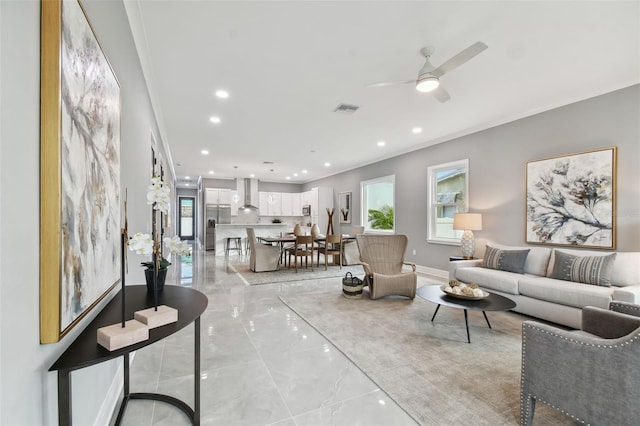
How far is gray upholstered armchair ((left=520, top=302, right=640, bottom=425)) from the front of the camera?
1328 mm

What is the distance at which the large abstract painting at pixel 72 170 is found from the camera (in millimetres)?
940

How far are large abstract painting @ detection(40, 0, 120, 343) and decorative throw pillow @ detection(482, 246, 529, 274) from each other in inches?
176

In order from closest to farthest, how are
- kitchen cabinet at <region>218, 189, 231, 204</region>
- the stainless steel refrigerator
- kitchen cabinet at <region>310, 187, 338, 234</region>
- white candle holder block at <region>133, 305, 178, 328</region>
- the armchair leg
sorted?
white candle holder block at <region>133, 305, 178, 328</region> → the armchair leg → kitchen cabinet at <region>310, 187, 338, 234</region> → the stainless steel refrigerator → kitchen cabinet at <region>218, 189, 231, 204</region>

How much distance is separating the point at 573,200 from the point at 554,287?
1.42 metres

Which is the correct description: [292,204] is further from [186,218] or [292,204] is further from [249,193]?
[186,218]

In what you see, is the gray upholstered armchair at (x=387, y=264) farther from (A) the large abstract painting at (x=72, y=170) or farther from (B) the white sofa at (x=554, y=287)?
(A) the large abstract painting at (x=72, y=170)

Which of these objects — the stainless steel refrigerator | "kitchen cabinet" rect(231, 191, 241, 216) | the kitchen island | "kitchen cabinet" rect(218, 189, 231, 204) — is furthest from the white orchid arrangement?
"kitchen cabinet" rect(218, 189, 231, 204)

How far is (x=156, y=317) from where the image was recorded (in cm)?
127

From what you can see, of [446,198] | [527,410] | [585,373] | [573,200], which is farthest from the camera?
[446,198]

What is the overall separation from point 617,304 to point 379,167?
609cm

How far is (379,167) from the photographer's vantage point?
25.4 feet

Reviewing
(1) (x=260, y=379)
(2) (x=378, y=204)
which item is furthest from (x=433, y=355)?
(2) (x=378, y=204)

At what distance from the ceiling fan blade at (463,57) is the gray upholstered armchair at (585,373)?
201 cm

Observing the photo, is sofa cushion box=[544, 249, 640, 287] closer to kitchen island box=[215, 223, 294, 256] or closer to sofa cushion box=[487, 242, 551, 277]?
sofa cushion box=[487, 242, 551, 277]
